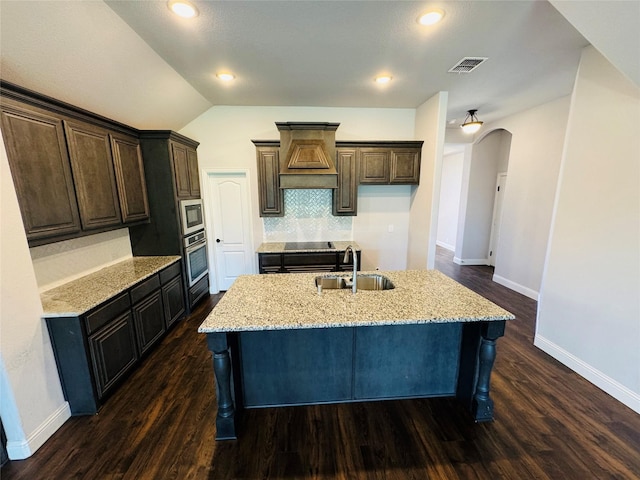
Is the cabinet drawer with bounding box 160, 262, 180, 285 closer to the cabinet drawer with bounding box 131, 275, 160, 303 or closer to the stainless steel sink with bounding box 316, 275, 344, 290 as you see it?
the cabinet drawer with bounding box 131, 275, 160, 303

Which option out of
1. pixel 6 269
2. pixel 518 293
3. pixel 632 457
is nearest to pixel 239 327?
pixel 6 269

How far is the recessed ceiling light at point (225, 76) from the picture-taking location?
2.86 m

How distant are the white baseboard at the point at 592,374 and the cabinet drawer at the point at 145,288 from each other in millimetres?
4194

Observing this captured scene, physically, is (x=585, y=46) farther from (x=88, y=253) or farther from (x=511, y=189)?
(x=88, y=253)

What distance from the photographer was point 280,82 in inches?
121

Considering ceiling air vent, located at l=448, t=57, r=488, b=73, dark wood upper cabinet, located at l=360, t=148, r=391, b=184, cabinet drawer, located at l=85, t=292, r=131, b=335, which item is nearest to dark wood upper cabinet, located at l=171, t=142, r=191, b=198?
cabinet drawer, located at l=85, t=292, r=131, b=335

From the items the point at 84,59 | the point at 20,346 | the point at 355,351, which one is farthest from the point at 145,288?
the point at 355,351

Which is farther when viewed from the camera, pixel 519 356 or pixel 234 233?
pixel 234 233

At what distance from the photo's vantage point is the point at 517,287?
173 inches

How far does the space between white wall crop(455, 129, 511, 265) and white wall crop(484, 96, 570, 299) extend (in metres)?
0.75

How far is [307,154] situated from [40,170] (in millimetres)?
2619

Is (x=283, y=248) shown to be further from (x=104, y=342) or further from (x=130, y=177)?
(x=104, y=342)

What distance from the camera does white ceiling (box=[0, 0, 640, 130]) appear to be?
5.60 feet

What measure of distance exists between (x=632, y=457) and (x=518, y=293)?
9.96 ft
